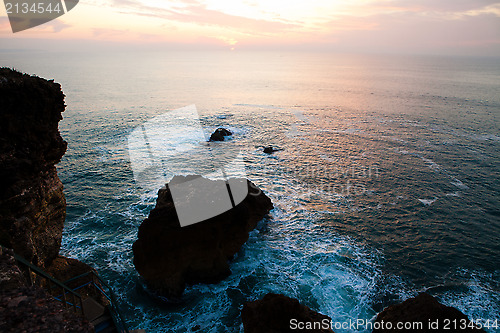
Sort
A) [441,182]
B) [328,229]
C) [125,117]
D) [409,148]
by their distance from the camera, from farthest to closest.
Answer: [125,117] → [409,148] → [441,182] → [328,229]

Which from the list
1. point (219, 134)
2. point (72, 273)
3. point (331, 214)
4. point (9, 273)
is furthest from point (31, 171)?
point (219, 134)

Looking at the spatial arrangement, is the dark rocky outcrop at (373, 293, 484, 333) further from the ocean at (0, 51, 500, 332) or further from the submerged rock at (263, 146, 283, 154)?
the submerged rock at (263, 146, 283, 154)

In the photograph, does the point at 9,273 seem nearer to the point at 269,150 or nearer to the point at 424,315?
the point at 424,315

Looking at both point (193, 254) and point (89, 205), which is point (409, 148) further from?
point (89, 205)

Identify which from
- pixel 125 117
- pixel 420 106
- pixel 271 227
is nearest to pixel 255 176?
pixel 271 227

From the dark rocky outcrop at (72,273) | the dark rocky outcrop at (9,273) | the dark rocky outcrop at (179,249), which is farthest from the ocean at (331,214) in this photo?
the dark rocky outcrop at (9,273)

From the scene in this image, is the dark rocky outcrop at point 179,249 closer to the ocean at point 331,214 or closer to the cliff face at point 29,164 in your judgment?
the ocean at point 331,214
